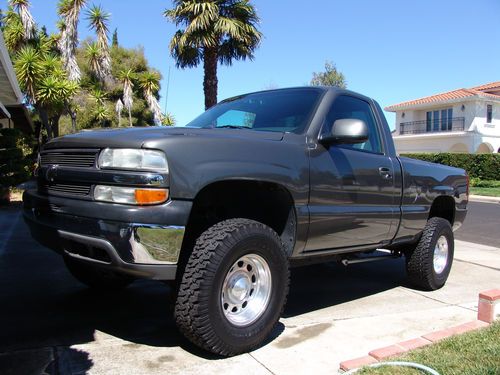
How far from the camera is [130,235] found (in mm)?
3010

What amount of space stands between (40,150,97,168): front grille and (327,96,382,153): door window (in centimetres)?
207

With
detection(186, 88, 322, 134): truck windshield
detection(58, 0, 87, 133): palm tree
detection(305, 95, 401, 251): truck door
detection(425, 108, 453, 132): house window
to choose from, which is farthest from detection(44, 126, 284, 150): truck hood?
detection(425, 108, 453, 132): house window

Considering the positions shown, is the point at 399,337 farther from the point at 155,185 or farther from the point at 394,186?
the point at 155,185

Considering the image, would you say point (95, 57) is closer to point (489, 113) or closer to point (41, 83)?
point (41, 83)

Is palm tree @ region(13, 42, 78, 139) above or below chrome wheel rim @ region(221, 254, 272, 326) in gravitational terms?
above

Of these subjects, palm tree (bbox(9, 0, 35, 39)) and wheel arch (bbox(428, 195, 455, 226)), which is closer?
→ wheel arch (bbox(428, 195, 455, 226))

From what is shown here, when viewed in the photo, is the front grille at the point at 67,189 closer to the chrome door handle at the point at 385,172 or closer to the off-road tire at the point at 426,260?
the chrome door handle at the point at 385,172

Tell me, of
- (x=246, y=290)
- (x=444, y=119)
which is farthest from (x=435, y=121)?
(x=246, y=290)

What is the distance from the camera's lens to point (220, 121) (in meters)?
4.69

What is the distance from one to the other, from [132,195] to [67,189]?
67cm

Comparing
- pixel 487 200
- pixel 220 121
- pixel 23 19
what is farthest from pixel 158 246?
pixel 23 19

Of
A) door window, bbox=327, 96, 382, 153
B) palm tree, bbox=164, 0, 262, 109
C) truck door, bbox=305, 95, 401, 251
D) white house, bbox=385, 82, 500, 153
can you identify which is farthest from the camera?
white house, bbox=385, 82, 500, 153

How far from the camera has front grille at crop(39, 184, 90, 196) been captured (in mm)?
3309

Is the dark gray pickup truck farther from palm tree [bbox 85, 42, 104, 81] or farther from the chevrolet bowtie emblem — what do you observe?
palm tree [bbox 85, 42, 104, 81]
